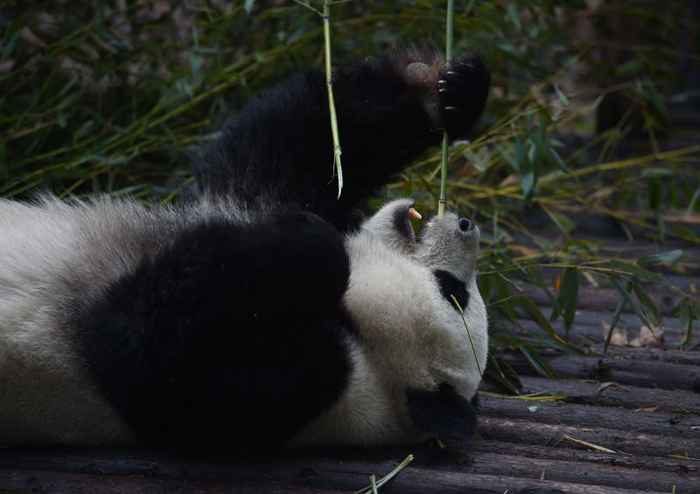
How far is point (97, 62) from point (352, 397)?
2004 mm

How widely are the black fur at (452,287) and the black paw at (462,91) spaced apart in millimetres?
532

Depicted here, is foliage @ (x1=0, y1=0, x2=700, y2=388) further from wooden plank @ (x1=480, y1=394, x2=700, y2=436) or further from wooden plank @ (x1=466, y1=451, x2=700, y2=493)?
wooden plank @ (x1=466, y1=451, x2=700, y2=493)

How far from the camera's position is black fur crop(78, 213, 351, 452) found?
186cm

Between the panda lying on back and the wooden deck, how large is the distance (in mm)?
45

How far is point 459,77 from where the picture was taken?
247 centimetres

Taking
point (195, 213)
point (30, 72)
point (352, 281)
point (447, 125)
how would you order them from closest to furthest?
point (352, 281) < point (195, 213) < point (447, 125) < point (30, 72)

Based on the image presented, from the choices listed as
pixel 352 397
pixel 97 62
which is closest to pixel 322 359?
pixel 352 397

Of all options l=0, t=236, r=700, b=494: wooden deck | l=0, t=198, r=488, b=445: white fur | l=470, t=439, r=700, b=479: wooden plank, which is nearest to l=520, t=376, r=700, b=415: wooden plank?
l=0, t=236, r=700, b=494: wooden deck

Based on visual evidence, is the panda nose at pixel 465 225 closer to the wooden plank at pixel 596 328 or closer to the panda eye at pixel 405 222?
the panda eye at pixel 405 222

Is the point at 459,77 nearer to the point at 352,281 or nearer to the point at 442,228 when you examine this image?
the point at 442,228

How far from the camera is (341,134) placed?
250cm

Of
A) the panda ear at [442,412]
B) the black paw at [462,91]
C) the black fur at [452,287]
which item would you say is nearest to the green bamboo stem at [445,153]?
the black paw at [462,91]

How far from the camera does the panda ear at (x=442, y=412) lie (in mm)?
1959

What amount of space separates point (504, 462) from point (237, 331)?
552mm
